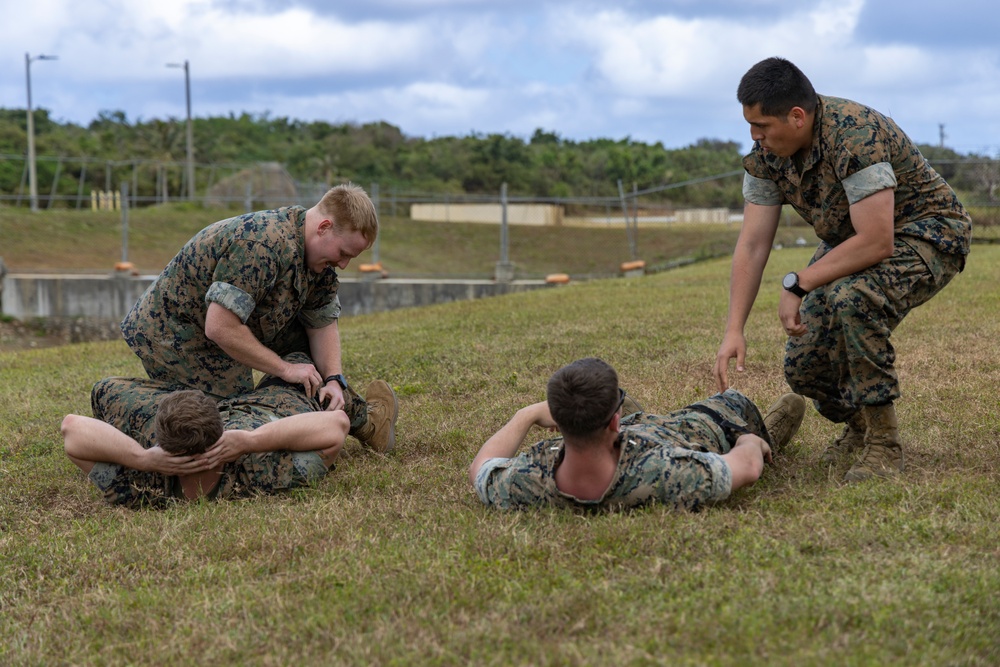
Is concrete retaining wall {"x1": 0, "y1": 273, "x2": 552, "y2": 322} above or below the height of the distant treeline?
below

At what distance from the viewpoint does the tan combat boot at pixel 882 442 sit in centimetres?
440

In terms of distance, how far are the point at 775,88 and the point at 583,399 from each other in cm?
148

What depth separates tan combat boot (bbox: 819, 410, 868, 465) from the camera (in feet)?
15.6

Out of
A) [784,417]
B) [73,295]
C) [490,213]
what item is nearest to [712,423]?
[784,417]

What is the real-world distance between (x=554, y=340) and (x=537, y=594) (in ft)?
19.0

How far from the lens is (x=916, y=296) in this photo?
14.3 feet

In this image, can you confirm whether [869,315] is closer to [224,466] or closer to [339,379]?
[339,379]

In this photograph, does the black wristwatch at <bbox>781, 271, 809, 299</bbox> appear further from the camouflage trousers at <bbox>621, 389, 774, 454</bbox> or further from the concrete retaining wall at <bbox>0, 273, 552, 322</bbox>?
the concrete retaining wall at <bbox>0, 273, 552, 322</bbox>

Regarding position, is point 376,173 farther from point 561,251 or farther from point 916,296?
point 916,296

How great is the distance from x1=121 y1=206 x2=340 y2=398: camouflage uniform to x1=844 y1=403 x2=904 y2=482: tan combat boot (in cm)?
266

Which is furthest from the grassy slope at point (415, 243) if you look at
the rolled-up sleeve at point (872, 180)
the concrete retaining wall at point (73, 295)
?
the rolled-up sleeve at point (872, 180)

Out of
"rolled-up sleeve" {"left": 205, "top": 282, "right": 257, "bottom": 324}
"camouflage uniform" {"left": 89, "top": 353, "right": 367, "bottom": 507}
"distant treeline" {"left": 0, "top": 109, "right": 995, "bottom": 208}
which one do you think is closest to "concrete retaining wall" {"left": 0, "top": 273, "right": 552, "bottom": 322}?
"camouflage uniform" {"left": 89, "top": 353, "right": 367, "bottom": 507}

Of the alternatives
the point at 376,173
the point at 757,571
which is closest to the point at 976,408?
the point at 757,571

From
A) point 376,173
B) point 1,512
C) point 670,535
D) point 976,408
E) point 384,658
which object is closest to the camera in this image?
point 384,658
